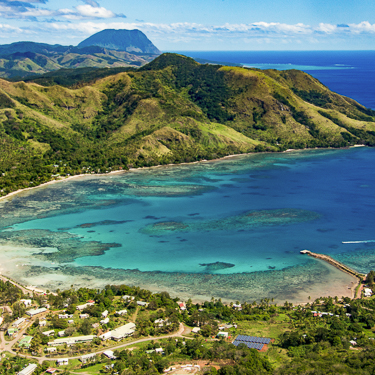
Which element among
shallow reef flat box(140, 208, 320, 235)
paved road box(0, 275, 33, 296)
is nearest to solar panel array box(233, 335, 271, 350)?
paved road box(0, 275, 33, 296)

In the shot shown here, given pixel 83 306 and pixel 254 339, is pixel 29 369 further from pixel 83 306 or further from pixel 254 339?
pixel 254 339

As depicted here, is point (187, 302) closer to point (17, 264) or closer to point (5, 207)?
point (17, 264)

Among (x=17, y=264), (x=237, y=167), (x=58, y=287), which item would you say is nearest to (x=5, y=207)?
(x=17, y=264)

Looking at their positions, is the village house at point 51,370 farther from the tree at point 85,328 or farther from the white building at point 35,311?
the white building at point 35,311

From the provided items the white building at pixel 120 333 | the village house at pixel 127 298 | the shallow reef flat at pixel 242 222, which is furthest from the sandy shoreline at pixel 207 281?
the shallow reef flat at pixel 242 222

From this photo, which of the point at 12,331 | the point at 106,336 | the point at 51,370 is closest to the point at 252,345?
the point at 106,336

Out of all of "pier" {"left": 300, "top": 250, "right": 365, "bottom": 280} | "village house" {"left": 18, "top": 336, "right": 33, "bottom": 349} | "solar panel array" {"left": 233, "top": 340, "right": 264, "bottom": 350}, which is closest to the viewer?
"village house" {"left": 18, "top": 336, "right": 33, "bottom": 349}

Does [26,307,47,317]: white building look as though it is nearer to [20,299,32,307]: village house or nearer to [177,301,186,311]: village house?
[20,299,32,307]: village house

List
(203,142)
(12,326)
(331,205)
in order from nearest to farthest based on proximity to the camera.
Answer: (12,326)
(331,205)
(203,142)
